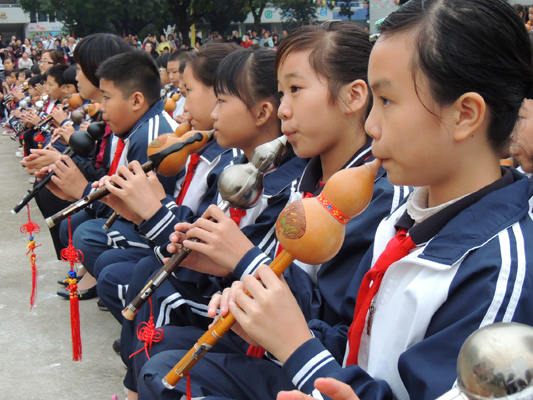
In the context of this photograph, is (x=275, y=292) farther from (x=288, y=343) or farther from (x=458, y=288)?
(x=458, y=288)

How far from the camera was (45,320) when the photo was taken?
323cm

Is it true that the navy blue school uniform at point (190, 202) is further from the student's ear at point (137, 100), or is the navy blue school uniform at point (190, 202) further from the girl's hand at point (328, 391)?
the girl's hand at point (328, 391)

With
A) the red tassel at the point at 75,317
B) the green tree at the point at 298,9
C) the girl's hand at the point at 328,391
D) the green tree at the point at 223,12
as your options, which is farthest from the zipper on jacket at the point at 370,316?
the green tree at the point at 298,9

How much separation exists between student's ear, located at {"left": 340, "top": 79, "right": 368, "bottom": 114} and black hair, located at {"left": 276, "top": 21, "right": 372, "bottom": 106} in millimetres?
22

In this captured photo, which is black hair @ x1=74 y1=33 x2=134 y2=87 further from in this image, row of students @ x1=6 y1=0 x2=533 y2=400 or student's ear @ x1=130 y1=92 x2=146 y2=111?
row of students @ x1=6 y1=0 x2=533 y2=400

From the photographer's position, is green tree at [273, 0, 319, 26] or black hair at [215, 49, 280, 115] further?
green tree at [273, 0, 319, 26]

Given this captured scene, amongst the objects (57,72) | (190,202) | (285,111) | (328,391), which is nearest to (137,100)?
(190,202)

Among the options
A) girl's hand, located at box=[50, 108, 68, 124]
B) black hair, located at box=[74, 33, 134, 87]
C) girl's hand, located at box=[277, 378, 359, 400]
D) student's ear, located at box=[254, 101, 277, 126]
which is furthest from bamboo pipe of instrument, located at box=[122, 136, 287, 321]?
girl's hand, located at box=[50, 108, 68, 124]

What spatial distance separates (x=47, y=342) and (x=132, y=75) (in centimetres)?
158

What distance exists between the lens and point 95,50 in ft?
13.0

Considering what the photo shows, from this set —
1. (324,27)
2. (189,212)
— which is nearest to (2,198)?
(189,212)

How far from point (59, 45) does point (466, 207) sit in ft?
78.8

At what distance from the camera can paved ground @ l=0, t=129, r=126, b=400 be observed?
8.30 feet

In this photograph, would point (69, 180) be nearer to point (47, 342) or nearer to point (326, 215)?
point (47, 342)
